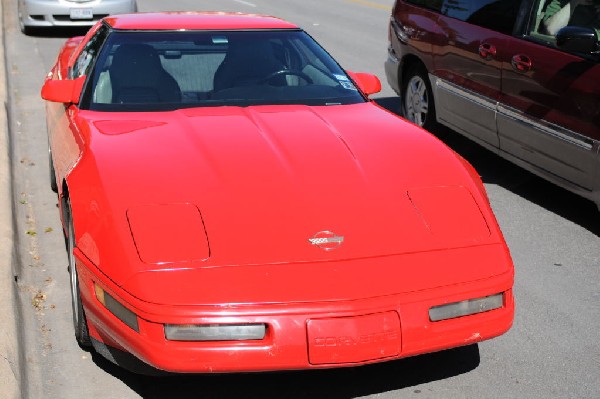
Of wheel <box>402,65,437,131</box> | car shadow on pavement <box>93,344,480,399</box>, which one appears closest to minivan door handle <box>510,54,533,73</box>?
wheel <box>402,65,437,131</box>

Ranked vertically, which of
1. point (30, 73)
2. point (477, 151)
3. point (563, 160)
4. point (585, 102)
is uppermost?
point (585, 102)

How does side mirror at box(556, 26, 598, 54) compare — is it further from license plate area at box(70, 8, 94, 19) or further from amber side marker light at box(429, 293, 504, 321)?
license plate area at box(70, 8, 94, 19)

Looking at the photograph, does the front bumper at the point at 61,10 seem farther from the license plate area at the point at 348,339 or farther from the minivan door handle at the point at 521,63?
the license plate area at the point at 348,339

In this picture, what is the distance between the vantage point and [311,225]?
446 centimetres

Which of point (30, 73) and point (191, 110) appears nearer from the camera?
point (191, 110)

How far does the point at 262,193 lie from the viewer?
4656 mm

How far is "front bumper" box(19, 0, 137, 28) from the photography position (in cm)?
1650

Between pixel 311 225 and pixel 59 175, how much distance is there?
1.87 metres

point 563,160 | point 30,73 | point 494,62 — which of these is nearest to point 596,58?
point 563,160

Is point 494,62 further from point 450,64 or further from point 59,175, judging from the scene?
point 59,175

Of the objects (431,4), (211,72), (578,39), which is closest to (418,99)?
(431,4)

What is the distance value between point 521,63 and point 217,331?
13.6 feet

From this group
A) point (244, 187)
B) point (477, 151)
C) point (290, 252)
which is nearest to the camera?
point (290, 252)

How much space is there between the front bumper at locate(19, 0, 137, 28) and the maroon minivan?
8625mm
